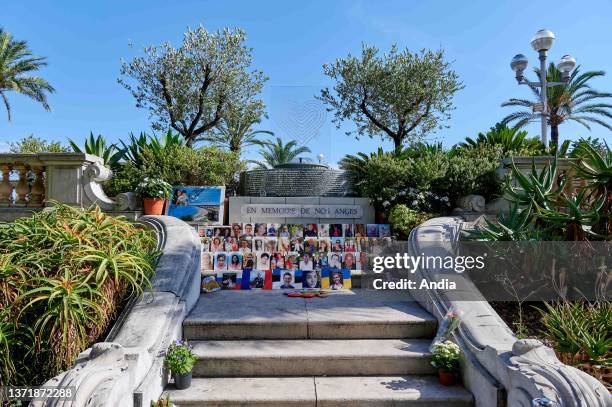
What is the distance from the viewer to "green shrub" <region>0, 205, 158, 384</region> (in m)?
3.30

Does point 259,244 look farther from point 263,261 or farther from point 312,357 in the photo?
point 312,357

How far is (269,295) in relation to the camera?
215 inches

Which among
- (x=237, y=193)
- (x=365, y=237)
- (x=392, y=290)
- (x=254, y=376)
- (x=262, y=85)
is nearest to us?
(x=254, y=376)

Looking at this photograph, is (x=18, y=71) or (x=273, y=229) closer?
(x=273, y=229)

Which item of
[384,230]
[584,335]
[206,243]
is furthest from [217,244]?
[584,335]

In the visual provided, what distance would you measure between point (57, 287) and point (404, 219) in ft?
18.6

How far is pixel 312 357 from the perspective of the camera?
381 cm

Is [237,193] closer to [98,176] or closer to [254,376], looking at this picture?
[98,176]

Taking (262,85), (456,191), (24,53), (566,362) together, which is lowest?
(566,362)

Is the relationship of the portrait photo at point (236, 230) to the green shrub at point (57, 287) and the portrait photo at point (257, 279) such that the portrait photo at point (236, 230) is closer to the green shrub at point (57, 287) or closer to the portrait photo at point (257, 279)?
the portrait photo at point (257, 279)

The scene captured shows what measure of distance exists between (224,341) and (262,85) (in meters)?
19.7

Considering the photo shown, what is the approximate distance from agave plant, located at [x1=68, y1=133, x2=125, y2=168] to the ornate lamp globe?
11135 millimetres

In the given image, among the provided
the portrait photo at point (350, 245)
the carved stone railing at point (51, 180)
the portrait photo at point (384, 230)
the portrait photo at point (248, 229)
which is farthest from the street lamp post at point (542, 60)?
the carved stone railing at point (51, 180)

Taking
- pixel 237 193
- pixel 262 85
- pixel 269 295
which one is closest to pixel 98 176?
pixel 237 193
